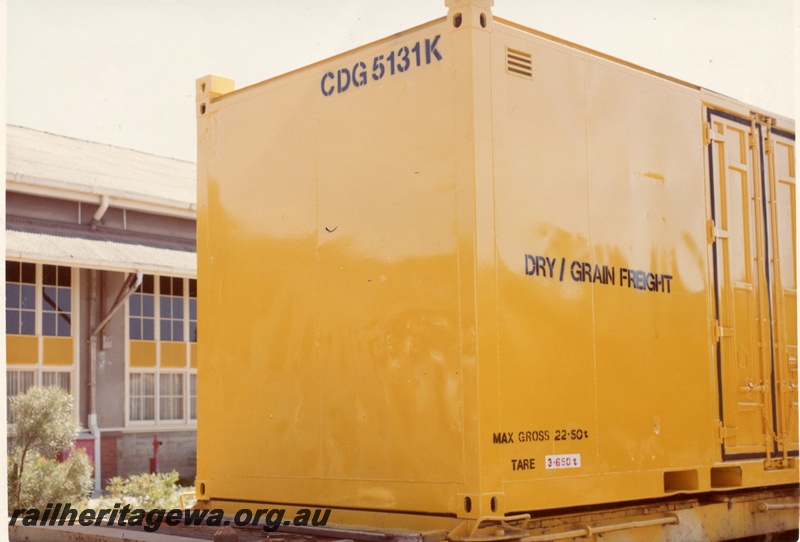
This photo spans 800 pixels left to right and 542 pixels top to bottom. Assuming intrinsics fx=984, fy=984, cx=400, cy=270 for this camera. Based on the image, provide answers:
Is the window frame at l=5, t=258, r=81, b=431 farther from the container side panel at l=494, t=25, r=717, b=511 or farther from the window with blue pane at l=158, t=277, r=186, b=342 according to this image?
the container side panel at l=494, t=25, r=717, b=511

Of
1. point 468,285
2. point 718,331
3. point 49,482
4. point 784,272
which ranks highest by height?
point 784,272

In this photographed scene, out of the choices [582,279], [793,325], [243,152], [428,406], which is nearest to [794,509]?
[793,325]

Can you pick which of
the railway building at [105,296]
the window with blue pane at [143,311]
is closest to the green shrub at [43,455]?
the railway building at [105,296]

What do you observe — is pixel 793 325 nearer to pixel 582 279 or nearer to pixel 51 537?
pixel 582 279

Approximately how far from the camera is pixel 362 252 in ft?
18.1

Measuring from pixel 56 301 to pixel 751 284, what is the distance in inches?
645

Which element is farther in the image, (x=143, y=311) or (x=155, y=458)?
(x=143, y=311)

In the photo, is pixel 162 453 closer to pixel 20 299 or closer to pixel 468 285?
pixel 20 299

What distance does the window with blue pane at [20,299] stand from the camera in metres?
19.5

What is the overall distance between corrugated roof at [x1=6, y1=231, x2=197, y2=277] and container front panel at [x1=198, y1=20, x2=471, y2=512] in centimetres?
1222

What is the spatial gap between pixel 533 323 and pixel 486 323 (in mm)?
397

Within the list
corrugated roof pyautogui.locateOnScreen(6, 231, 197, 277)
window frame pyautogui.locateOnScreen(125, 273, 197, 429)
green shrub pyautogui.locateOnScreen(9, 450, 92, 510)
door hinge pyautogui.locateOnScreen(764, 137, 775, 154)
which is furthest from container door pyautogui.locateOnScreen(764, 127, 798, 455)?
window frame pyautogui.locateOnScreen(125, 273, 197, 429)

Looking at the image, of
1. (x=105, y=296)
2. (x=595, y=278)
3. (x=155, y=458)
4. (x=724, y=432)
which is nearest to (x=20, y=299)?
(x=105, y=296)

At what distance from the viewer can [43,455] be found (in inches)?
605
